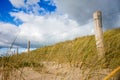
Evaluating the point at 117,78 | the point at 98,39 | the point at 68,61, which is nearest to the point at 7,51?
the point at 68,61

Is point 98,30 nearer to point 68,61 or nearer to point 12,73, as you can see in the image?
point 68,61

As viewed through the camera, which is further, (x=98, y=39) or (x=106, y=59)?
(x=98, y=39)

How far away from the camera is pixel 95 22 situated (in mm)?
7461

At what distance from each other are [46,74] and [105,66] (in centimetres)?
169

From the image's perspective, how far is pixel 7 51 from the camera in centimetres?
382

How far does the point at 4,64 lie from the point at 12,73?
22cm

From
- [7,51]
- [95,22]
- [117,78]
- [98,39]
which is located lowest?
[117,78]

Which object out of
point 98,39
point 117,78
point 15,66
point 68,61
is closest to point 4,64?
point 15,66

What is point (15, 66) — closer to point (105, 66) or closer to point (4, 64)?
point (4, 64)

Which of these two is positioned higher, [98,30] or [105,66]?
[98,30]

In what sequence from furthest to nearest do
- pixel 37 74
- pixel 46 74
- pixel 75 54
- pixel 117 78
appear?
pixel 37 74 < pixel 46 74 < pixel 75 54 < pixel 117 78

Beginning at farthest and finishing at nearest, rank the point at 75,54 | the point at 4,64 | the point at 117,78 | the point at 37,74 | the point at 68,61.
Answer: the point at 37,74 → the point at 75,54 → the point at 68,61 → the point at 4,64 → the point at 117,78

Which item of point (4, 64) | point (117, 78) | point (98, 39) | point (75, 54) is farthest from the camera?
point (98, 39)

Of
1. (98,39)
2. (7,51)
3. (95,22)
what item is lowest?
(7,51)
